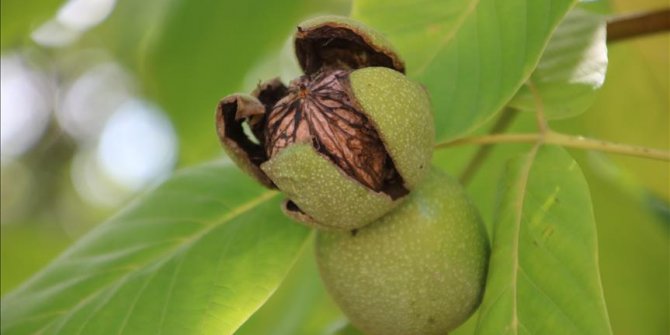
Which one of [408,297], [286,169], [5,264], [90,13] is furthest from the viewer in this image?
[5,264]

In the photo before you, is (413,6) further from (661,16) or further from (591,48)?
(661,16)

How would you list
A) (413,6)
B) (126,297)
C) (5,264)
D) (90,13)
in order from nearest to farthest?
(126,297) → (413,6) → (90,13) → (5,264)

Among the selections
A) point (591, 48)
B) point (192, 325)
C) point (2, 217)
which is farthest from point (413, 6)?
point (2, 217)

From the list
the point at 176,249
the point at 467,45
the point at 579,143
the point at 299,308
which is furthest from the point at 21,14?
the point at 579,143

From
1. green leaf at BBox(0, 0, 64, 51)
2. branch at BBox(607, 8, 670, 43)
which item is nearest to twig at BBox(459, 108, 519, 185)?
branch at BBox(607, 8, 670, 43)

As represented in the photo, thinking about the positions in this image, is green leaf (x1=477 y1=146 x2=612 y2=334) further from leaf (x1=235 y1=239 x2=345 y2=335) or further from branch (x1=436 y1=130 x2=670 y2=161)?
leaf (x1=235 y1=239 x2=345 y2=335)

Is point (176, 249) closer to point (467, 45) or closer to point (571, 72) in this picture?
point (467, 45)
